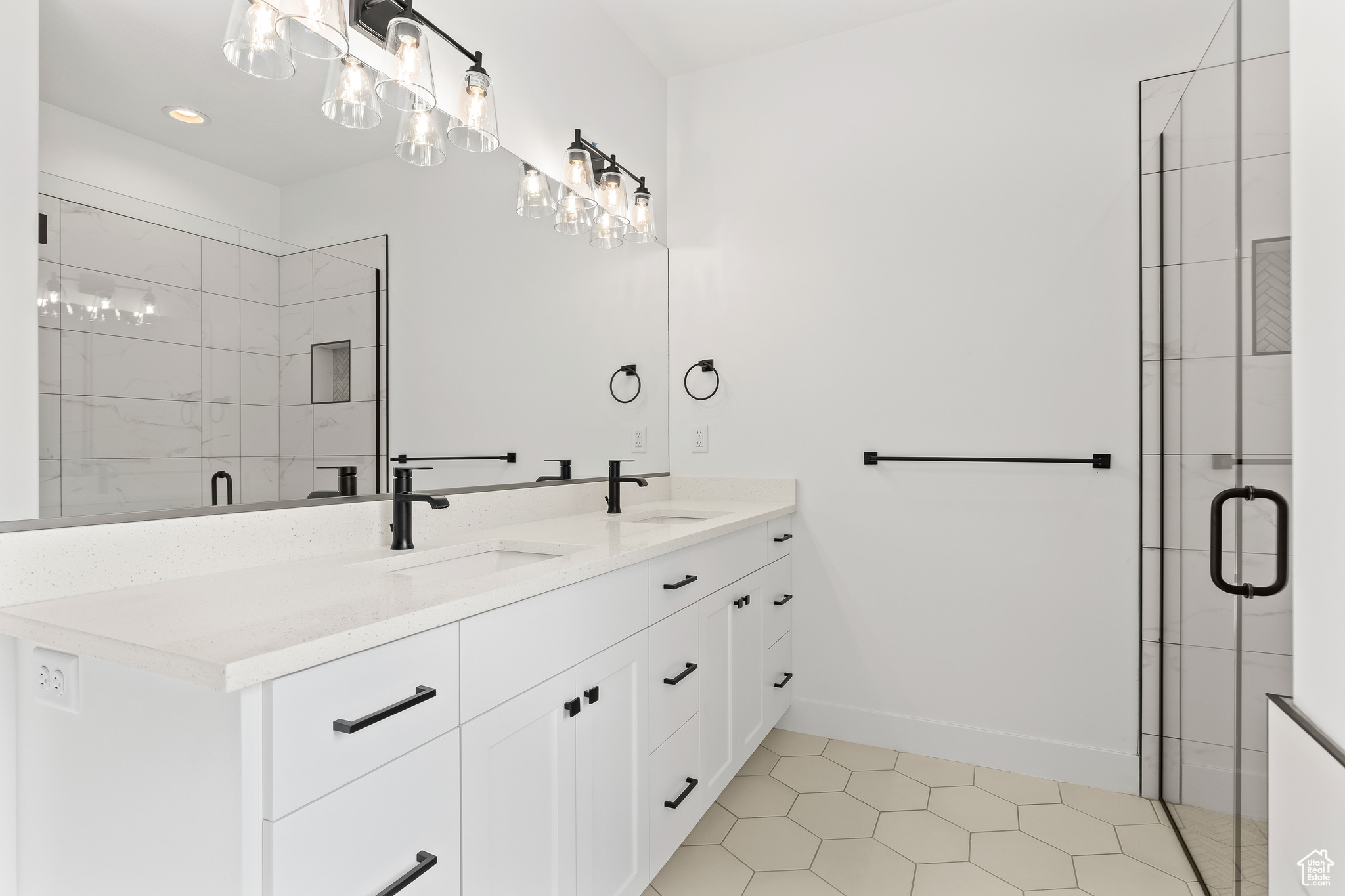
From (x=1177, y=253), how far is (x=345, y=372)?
A: 2142mm

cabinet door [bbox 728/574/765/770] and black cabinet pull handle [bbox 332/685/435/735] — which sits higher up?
black cabinet pull handle [bbox 332/685/435/735]

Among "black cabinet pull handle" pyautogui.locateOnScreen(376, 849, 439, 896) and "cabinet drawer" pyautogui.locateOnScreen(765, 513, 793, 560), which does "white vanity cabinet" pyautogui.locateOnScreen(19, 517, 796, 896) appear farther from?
"cabinet drawer" pyautogui.locateOnScreen(765, 513, 793, 560)

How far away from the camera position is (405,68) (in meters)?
1.49

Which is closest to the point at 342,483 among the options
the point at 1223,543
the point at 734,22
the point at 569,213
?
the point at 569,213

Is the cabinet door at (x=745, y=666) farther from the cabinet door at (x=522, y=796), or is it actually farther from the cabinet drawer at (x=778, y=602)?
the cabinet door at (x=522, y=796)

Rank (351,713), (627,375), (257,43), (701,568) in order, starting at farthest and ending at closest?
(627,375) < (701,568) < (257,43) < (351,713)

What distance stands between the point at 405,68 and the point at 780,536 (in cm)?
179

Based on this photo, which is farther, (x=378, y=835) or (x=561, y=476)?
(x=561, y=476)

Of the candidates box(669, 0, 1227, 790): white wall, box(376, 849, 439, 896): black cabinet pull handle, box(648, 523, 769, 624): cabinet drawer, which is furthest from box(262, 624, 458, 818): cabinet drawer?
box(669, 0, 1227, 790): white wall

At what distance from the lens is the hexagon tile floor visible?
170cm

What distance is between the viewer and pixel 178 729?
2.66 feet

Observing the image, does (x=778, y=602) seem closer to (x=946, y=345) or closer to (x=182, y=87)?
(x=946, y=345)

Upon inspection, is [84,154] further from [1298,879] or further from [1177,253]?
[1177,253]

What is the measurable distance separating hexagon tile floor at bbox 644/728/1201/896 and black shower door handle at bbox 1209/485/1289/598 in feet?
2.78
